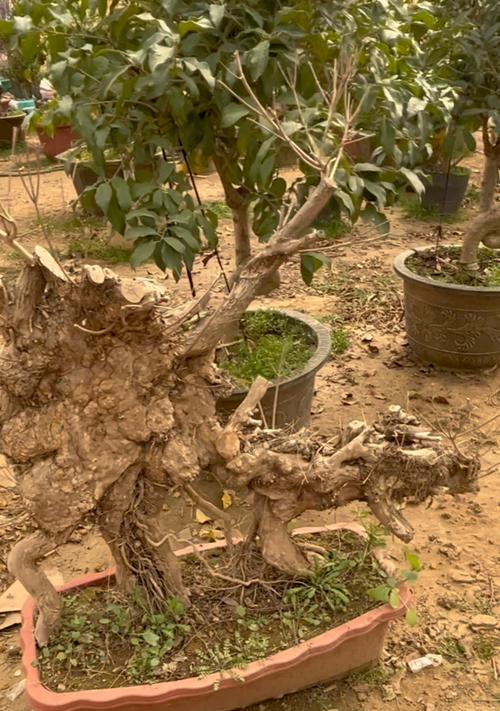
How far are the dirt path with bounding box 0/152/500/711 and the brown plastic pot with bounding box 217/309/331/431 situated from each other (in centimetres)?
38

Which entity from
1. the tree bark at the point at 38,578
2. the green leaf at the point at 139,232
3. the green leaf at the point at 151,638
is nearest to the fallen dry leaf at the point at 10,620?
the tree bark at the point at 38,578

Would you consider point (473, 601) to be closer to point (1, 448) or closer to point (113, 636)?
point (113, 636)

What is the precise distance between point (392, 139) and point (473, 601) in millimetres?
1529

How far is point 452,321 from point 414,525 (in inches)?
51.7

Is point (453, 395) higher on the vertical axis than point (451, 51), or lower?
lower

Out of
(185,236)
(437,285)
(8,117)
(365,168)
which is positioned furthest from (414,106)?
(8,117)

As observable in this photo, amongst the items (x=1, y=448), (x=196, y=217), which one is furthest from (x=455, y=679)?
(x=196, y=217)

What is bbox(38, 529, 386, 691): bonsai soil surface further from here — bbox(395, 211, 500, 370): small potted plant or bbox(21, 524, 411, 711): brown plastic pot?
bbox(395, 211, 500, 370): small potted plant

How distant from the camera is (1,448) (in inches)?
62.2

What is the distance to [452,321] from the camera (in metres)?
3.59

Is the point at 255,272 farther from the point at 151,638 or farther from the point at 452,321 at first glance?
the point at 452,321

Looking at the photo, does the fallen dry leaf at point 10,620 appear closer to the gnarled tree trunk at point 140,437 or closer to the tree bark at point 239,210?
the gnarled tree trunk at point 140,437

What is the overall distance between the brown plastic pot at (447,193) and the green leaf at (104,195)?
4895 mm

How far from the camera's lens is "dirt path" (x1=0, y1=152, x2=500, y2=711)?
1.95 meters
